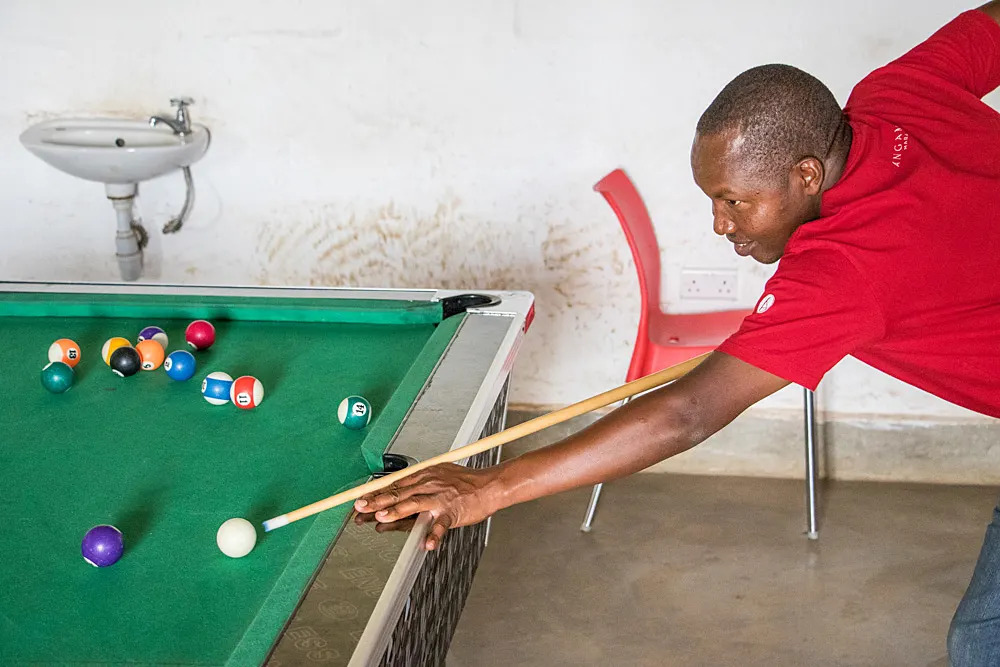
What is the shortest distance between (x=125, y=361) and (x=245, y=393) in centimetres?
31

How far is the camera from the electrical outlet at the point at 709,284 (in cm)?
340

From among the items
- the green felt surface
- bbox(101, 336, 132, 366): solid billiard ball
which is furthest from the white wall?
bbox(101, 336, 132, 366): solid billiard ball

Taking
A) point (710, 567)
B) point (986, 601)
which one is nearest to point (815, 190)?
point (986, 601)

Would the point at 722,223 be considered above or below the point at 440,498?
above

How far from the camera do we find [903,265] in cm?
143

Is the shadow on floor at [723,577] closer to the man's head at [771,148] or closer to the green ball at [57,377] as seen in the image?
the green ball at [57,377]

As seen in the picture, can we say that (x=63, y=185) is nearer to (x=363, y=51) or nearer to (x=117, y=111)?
(x=117, y=111)

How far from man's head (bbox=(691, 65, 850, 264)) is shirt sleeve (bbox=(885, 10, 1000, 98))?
0.38 metres

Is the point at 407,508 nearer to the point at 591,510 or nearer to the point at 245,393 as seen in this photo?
the point at 245,393

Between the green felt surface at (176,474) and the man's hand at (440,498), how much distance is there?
64 millimetres

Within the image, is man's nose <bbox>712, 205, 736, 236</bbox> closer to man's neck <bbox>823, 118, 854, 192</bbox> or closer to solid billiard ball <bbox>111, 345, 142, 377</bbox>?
man's neck <bbox>823, 118, 854, 192</bbox>

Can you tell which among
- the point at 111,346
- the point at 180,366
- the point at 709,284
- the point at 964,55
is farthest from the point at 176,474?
the point at 709,284

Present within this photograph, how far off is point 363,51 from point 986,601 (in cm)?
249

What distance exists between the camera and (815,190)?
154 centimetres
